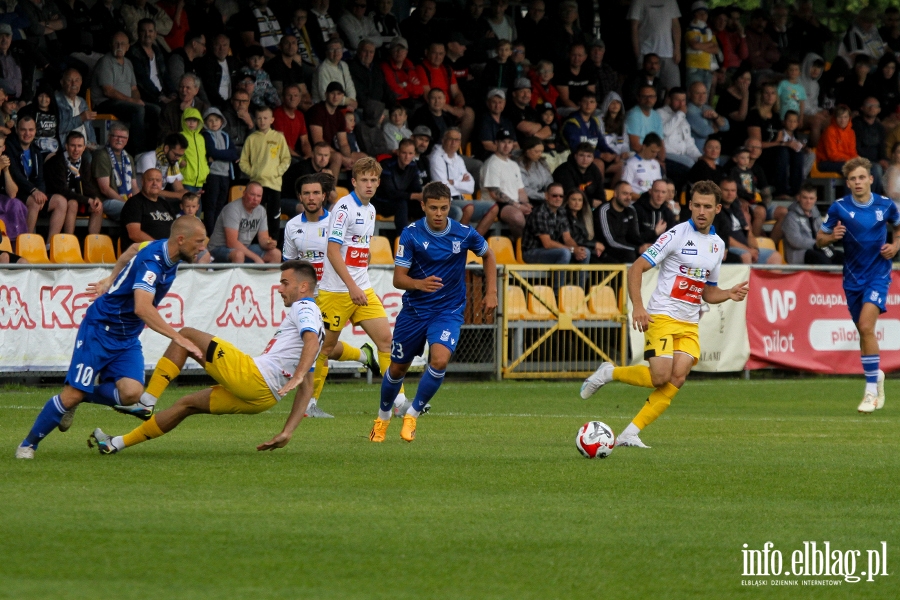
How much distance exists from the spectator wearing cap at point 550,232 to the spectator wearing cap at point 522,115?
235cm

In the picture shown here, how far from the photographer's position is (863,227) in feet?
48.4

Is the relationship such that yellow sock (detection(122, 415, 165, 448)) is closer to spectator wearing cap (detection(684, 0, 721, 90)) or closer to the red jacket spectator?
the red jacket spectator

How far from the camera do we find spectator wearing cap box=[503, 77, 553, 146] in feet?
70.4

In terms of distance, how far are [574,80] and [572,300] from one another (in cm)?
591

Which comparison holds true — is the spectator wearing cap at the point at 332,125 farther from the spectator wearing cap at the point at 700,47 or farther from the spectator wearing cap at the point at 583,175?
the spectator wearing cap at the point at 700,47

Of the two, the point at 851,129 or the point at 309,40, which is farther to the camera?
the point at 851,129

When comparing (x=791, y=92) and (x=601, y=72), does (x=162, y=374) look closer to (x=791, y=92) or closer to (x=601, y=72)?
(x=601, y=72)

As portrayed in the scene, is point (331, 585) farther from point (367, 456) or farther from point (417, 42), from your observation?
point (417, 42)

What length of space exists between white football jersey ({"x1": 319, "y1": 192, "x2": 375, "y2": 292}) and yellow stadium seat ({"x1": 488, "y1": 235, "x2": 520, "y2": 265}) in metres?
6.13

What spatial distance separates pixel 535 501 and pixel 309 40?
14.7 m

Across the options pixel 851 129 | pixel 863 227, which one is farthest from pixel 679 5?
pixel 863 227

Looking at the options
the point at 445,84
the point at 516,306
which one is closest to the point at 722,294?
the point at 516,306

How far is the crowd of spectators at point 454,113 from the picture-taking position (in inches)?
694

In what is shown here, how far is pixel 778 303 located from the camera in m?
19.2
